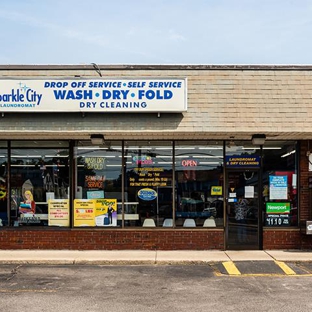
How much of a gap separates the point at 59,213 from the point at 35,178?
1.21 m

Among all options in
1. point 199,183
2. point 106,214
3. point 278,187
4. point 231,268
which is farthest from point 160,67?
point 231,268

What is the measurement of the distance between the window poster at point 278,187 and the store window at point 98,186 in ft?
13.9

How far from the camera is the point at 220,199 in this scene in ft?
42.0

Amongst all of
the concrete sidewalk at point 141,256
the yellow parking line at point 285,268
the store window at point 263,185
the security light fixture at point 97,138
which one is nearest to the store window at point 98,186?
the security light fixture at point 97,138

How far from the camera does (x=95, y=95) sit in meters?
11.7

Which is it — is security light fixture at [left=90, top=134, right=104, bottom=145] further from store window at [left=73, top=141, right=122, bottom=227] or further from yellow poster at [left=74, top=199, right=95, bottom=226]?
yellow poster at [left=74, top=199, right=95, bottom=226]

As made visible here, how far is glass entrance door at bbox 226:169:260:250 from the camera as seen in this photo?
499 inches

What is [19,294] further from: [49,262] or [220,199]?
[220,199]

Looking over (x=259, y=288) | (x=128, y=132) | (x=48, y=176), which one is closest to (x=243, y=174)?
(x=128, y=132)

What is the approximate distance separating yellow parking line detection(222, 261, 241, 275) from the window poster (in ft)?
9.16

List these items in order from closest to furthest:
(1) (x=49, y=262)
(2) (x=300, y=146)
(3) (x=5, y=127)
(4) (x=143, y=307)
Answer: (4) (x=143, y=307) → (1) (x=49, y=262) → (3) (x=5, y=127) → (2) (x=300, y=146)

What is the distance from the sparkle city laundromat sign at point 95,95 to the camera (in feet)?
38.1

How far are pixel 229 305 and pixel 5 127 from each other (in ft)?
24.3

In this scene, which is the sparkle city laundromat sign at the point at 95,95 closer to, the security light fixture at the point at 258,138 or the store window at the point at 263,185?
the security light fixture at the point at 258,138
